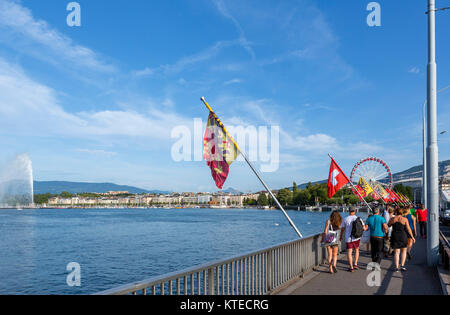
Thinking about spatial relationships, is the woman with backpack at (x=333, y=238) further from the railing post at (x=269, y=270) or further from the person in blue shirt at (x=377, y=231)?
the railing post at (x=269, y=270)

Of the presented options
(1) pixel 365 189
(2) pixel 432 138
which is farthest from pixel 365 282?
(1) pixel 365 189

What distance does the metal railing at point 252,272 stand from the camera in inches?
198

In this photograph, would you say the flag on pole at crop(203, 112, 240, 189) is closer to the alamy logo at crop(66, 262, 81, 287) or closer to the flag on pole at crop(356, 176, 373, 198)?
the alamy logo at crop(66, 262, 81, 287)

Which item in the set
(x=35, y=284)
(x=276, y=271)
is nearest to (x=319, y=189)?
(x=35, y=284)

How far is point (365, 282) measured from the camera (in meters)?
9.13

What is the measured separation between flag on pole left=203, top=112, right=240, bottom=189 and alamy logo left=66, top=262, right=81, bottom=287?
17.5 metres

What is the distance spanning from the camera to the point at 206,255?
35406 millimetres

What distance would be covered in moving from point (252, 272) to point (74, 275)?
73.4ft

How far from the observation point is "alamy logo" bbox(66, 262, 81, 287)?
79.4 ft

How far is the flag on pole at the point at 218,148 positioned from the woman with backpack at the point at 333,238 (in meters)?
3.11

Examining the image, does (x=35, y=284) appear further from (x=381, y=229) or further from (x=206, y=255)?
(x=381, y=229)

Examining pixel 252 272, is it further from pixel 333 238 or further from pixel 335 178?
pixel 335 178
